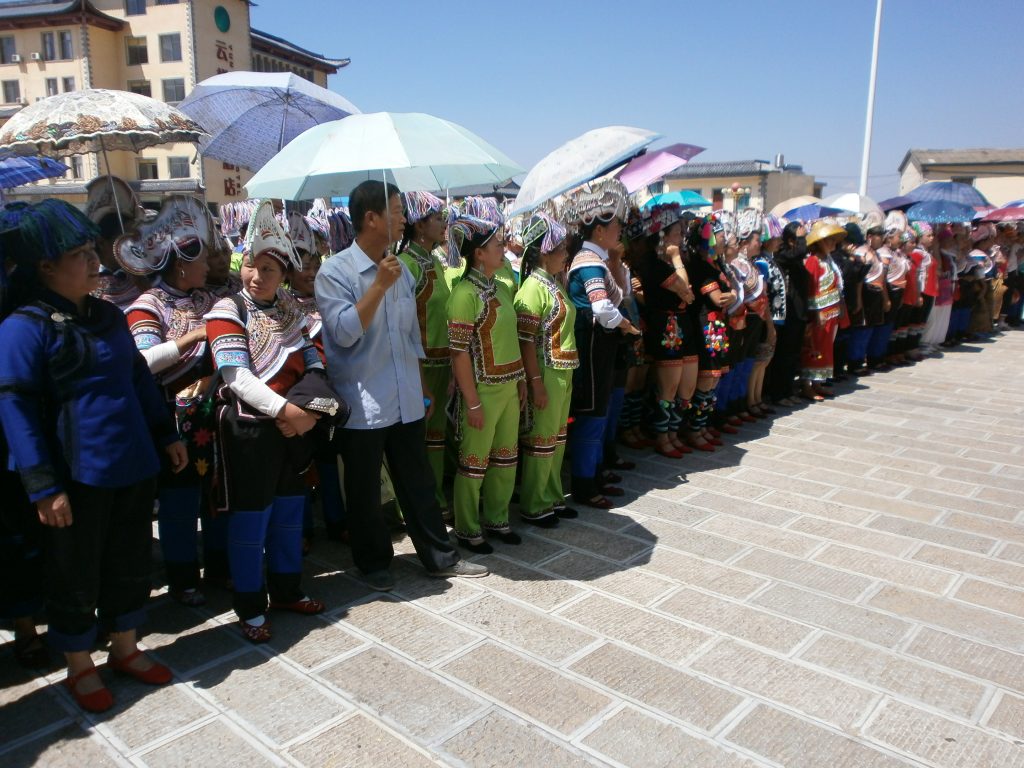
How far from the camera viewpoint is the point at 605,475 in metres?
5.29

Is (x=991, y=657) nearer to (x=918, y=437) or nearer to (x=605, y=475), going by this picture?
(x=605, y=475)

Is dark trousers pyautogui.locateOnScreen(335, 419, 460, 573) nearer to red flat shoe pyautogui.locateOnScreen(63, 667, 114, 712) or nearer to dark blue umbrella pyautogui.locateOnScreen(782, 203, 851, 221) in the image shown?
red flat shoe pyautogui.locateOnScreen(63, 667, 114, 712)

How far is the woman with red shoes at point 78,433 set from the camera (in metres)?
2.43

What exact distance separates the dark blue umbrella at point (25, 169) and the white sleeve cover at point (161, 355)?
1958mm

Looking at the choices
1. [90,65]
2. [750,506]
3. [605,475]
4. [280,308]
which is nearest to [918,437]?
[750,506]

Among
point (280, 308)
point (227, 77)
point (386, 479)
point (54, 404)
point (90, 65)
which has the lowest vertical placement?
point (386, 479)

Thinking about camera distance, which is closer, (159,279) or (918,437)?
(159,279)

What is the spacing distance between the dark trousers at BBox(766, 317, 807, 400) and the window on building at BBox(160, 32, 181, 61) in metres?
35.2

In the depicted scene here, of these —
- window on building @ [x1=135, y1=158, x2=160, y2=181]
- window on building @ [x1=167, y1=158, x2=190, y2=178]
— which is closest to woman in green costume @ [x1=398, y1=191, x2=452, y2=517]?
window on building @ [x1=167, y1=158, x2=190, y2=178]

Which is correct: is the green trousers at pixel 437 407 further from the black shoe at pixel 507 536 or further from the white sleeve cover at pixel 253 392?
the white sleeve cover at pixel 253 392

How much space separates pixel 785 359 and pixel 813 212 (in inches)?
118

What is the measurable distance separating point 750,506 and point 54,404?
390 centimetres

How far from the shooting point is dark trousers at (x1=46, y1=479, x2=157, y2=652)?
102 inches

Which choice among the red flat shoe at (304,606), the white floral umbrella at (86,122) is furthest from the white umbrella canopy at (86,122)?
the red flat shoe at (304,606)
